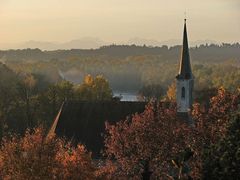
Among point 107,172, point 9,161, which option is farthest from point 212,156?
point 9,161

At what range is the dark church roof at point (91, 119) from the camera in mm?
48688

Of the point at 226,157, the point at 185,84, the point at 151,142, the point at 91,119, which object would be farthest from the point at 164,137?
→ the point at 185,84

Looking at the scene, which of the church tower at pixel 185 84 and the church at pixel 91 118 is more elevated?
the church tower at pixel 185 84

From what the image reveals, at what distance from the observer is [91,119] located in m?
49.4

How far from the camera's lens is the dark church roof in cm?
4869

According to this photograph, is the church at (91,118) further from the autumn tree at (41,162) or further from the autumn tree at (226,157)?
the autumn tree at (226,157)

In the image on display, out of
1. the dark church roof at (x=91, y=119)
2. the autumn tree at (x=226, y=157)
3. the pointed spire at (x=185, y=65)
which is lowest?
the dark church roof at (x=91, y=119)

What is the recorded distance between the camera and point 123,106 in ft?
162

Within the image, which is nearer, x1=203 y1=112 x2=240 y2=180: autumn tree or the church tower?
x1=203 y1=112 x2=240 y2=180: autumn tree

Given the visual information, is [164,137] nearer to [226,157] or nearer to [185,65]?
[226,157]

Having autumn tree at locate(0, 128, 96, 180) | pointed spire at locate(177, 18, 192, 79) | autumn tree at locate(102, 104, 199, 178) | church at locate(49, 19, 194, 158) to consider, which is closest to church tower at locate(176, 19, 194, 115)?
pointed spire at locate(177, 18, 192, 79)

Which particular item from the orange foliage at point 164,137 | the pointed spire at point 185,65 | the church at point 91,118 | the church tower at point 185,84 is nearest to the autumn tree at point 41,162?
the orange foliage at point 164,137

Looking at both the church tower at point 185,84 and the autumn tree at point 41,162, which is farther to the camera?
the church tower at point 185,84

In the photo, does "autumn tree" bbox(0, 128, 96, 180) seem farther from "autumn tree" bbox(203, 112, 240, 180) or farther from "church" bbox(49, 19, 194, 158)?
"church" bbox(49, 19, 194, 158)
